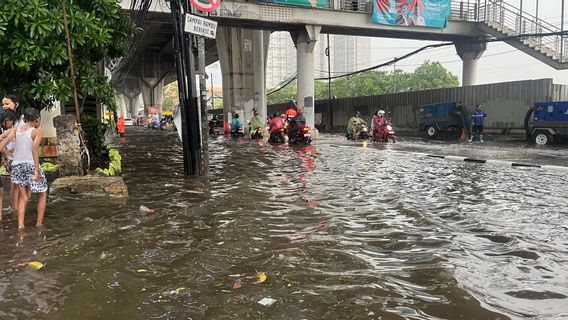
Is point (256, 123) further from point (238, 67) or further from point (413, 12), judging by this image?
point (413, 12)

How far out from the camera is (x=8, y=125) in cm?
573

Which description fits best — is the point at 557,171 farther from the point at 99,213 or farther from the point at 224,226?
the point at 99,213

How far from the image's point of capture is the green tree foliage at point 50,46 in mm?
7027

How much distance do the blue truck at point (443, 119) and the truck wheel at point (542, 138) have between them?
425cm

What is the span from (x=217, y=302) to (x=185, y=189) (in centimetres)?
514

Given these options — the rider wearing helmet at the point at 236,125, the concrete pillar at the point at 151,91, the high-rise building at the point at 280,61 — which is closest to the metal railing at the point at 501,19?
the rider wearing helmet at the point at 236,125

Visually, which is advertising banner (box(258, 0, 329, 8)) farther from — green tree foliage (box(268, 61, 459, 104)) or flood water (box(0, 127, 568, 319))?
green tree foliage (box(268, 61, 459, 104))

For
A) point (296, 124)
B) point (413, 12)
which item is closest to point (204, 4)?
point (296, 124)

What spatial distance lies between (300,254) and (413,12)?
85.3ft

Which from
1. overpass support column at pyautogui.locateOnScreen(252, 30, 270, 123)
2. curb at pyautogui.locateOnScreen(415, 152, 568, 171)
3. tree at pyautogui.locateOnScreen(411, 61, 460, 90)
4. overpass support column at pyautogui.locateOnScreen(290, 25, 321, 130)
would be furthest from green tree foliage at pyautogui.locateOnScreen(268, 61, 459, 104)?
curb at pyautogui.locateOnScreen(415, 152, 568, 171)

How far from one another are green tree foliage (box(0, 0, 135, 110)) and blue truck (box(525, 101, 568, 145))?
1654 centimetres

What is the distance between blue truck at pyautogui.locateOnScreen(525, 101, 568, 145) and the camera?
17.2 m

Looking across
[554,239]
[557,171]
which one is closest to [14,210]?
[554,239]

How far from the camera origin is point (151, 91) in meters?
63.3
